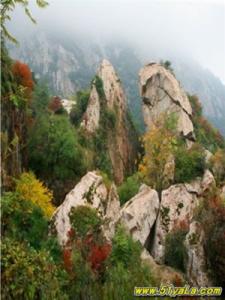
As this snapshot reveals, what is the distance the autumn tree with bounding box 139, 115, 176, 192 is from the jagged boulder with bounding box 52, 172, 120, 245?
30.3 ft

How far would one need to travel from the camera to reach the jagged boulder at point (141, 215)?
3628cm

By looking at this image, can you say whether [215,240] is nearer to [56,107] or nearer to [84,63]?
[56,107]

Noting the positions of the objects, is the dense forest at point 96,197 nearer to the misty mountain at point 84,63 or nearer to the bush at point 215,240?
the bush at point 215,240

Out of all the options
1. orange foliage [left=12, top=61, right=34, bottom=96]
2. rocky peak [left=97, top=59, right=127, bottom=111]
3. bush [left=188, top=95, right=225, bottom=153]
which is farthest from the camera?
bush [left=188, top=95, right=225, bottom=153]

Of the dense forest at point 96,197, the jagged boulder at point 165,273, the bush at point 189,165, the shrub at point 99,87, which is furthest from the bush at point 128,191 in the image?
the shrub at point 99,87

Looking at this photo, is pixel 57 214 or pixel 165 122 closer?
pixel 57 214

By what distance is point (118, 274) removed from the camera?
824 inches

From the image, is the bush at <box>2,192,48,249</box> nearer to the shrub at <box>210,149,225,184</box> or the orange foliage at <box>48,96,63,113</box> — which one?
the shrub at <box>210,149,225,184</box>

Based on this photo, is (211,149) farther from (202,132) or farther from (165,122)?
(165,122)

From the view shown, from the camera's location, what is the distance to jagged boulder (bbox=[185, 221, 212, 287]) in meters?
30.2

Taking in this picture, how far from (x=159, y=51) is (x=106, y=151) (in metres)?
106

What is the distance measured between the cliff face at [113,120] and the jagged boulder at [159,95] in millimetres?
2736

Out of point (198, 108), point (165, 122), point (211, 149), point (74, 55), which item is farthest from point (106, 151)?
point (74, 55)

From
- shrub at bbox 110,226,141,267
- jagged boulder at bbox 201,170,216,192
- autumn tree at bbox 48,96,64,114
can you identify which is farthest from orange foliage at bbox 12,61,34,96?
shrub at bbox 110,226,141,267
